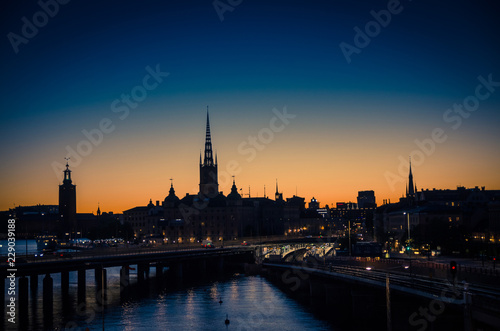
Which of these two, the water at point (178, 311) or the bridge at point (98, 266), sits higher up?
the bridge at point (98, 266)

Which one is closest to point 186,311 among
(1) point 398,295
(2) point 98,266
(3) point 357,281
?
(3) point 357,281

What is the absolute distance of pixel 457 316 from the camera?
48.6 metres

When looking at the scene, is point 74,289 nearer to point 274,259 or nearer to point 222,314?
point 222,314

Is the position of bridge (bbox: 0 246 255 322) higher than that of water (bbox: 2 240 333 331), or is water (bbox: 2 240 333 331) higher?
bridge (bbox: 0 246 255 322)

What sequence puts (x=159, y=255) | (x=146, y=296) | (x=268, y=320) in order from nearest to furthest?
(x=268, y=320) → (x=146, y=296) → (x=159, y=255)

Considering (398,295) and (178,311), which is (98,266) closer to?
(178,311)

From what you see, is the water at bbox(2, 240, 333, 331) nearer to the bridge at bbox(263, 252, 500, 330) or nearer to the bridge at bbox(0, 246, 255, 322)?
the bridge at bbox(0, 246, 255, 322)

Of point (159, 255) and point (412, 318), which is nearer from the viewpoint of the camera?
point (412, 318)

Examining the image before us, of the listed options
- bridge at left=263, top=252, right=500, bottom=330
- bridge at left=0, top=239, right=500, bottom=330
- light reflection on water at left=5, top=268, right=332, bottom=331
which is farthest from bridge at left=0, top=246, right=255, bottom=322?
bridge at left=263, top=252, right=500, bottom=330

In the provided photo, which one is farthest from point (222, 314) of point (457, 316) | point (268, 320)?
point (457, 316)

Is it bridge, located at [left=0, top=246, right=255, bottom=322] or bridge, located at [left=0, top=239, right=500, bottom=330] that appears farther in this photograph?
bridge, located at [left=0, top=246, right=255, bottom=322]

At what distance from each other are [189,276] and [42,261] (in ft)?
182

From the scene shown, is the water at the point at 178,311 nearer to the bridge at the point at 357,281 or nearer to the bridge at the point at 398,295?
the bridge at the point at 357,281

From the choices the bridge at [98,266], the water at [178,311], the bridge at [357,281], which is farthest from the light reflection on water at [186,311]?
the bridge at [357,281]
